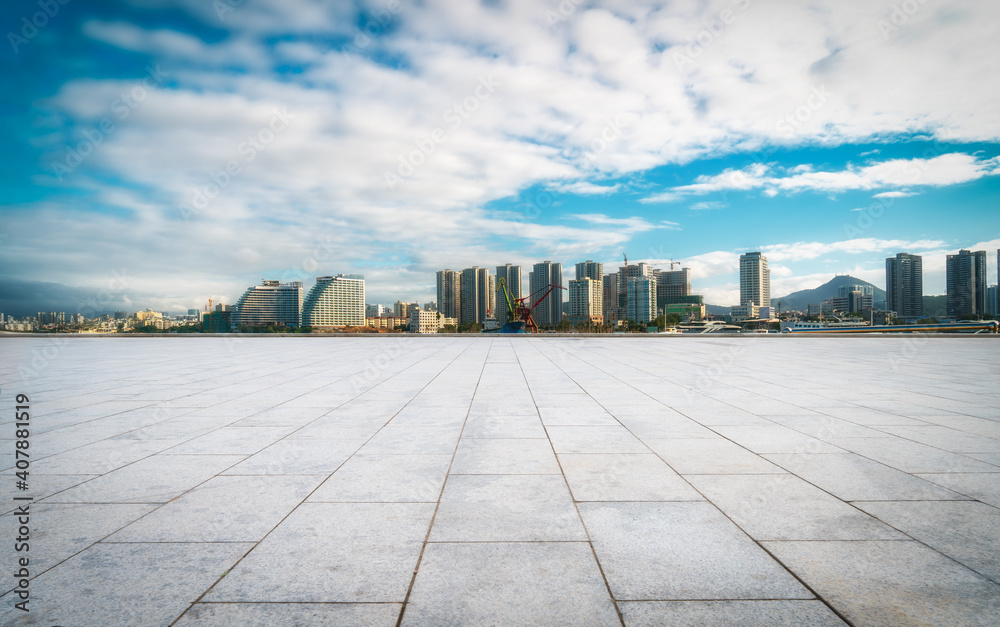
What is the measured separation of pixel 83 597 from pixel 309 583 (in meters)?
1.33

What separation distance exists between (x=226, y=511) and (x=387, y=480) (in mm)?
1419

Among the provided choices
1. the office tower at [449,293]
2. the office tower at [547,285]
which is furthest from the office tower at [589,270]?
the office tower at [449,293]

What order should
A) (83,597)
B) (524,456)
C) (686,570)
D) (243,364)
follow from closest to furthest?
(83,597)
(686,570)
(524,456)
(243,364)

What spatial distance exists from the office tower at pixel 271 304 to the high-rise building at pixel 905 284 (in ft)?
523

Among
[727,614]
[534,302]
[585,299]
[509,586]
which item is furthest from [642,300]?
[509,586]

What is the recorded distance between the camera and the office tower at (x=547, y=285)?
464ft

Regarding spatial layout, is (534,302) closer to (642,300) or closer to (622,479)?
(642,300)

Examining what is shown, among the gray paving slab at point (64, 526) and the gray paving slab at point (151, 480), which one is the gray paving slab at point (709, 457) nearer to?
the gray paving slab at point (151, 480)

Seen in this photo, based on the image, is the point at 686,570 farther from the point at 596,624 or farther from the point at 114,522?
the point at 114,522

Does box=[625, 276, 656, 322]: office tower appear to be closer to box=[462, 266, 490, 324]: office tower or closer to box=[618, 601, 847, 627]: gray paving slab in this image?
box=[462, 266, 490, 324]: office tower

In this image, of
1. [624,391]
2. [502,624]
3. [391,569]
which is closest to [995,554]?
[502,624]

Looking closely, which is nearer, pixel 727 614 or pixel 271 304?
pixel 727 614

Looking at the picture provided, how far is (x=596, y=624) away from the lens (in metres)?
2.52

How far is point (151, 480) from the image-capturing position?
187 inches
